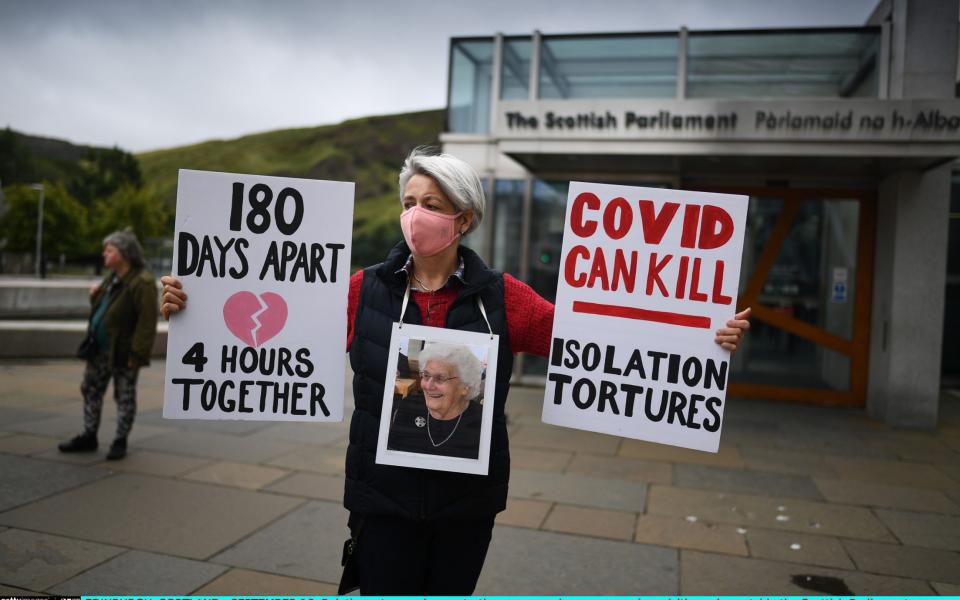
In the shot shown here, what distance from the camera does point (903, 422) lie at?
29.0 ft

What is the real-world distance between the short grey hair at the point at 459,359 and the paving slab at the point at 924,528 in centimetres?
399

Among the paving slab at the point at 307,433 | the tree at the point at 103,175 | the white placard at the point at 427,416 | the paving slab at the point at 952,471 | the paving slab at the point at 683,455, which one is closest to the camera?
the white placard at the point at 427,416

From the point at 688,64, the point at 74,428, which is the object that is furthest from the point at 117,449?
the point at 688,64

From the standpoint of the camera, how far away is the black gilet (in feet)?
7.22

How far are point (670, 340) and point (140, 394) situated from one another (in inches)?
327

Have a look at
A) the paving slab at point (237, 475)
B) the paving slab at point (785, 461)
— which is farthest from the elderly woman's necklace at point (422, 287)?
the paving slab at point (785, 461)

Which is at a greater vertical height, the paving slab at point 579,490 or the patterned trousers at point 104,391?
the patterned trousers at point 104,391

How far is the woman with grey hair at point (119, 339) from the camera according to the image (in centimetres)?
600

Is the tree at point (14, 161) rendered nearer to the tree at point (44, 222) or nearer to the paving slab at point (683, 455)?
the tree at point (44, 222)

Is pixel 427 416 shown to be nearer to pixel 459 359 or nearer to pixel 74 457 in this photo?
pixel 459 359

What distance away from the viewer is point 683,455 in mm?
7117

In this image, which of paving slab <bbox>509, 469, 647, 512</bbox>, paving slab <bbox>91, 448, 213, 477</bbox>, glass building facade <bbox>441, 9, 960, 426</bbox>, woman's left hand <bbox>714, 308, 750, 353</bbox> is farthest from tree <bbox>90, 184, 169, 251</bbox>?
woman's left hand <bbox>714, 308, 750, 353</bbox>

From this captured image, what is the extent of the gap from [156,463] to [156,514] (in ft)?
4.48

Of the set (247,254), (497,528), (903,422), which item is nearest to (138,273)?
(497,528)
